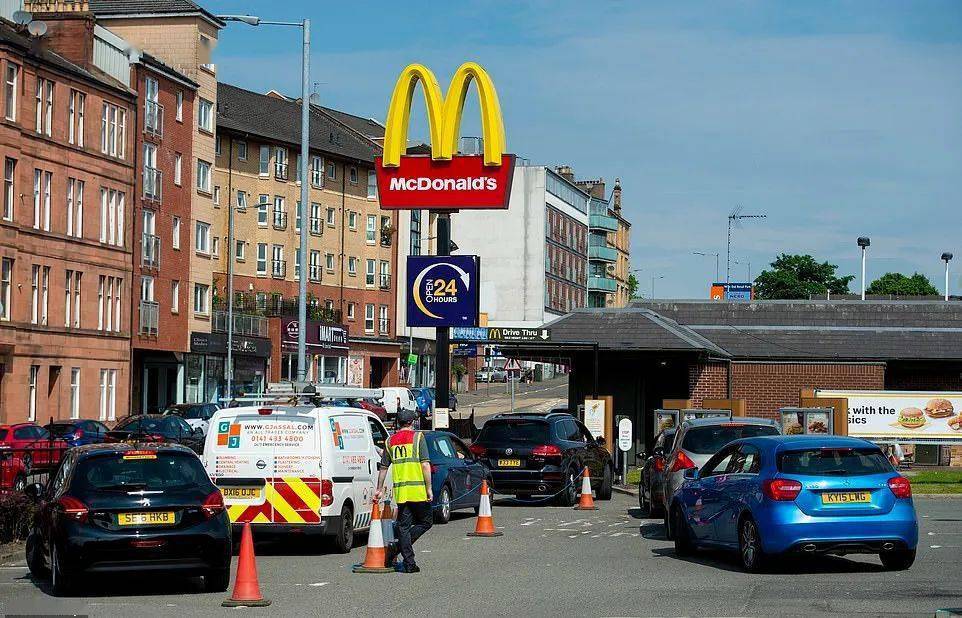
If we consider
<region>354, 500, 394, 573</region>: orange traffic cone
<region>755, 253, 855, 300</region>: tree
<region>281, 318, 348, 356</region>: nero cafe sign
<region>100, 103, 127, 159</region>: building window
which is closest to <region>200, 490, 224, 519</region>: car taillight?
<region>354, 500, 394, 573</region>: orange traffic cone

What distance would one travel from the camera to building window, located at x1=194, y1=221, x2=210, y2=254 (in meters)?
68.6

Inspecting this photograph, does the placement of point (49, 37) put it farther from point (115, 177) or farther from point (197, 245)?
point (197, 245)

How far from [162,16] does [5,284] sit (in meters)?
21.6

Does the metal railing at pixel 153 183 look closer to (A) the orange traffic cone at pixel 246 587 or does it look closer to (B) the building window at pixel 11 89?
(B) the building window at pixel 11 89

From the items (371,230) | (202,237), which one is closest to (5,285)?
(202,237)

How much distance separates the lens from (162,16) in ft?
221

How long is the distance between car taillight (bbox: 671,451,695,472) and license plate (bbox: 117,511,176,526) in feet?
30.5

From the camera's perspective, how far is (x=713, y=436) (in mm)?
22453

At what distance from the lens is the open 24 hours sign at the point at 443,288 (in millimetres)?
37281

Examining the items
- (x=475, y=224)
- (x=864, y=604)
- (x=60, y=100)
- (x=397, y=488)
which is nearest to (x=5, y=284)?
(x=60, y=100)

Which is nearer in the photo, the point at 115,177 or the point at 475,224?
the point at 115,177

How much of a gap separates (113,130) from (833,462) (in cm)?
4562

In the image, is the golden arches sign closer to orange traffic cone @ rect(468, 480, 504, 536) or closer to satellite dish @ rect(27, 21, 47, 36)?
orange traffic cone @ rect(468, 480, 504, 536)

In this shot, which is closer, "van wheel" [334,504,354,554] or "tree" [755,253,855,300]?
"van wheel" [334,504,354,554]
